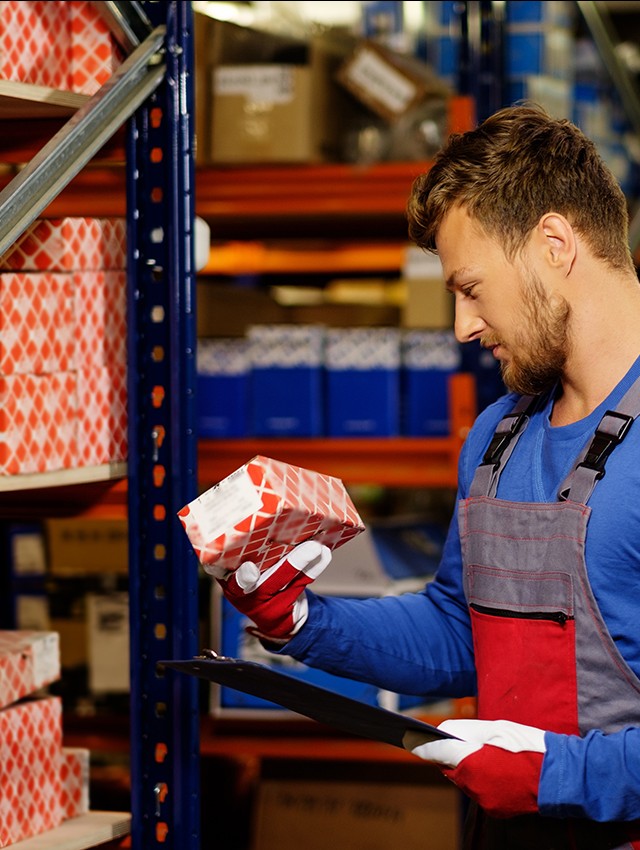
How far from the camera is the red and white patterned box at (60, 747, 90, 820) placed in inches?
81.4

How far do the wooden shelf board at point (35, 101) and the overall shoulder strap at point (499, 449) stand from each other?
842mm

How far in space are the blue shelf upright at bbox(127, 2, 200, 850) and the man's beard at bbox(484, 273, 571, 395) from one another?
0.56m

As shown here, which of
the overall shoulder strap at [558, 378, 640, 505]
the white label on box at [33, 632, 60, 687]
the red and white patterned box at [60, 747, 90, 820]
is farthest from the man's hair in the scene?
the red and white patterned box at [60, 747, 90, 820]

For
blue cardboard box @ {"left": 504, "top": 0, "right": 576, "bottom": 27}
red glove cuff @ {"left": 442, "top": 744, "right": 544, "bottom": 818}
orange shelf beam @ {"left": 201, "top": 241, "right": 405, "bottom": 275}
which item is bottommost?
red glove cuff @ {"left": 442, "top": 744, "right": 544, "bottom": 818}

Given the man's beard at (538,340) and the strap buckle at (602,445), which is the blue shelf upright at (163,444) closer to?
the man's beard at (538,340)

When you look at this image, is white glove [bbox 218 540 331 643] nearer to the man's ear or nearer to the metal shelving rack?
the metal shelving rack

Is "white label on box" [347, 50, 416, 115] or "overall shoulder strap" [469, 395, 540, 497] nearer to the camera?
"overall shoulder strap" [469, 395, 540, 497]

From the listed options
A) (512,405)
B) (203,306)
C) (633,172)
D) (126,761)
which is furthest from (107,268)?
(633,172)

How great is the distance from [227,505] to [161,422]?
419 mm

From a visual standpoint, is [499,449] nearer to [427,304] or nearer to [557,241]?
[557,241]

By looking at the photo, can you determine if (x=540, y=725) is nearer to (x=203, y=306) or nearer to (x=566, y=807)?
(x=566, y=807)

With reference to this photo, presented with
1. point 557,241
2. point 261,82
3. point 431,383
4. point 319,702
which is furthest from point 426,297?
point 319,702

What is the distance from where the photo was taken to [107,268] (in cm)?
208

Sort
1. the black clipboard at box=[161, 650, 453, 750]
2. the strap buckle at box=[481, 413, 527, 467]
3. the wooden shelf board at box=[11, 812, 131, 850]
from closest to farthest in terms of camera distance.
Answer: the black clipboard at box=[161, 650, 453, 750], the strap buckle at box=[481, 413, 527, 467], the wooden shelf board at box=[11, 812, 131, 850]
